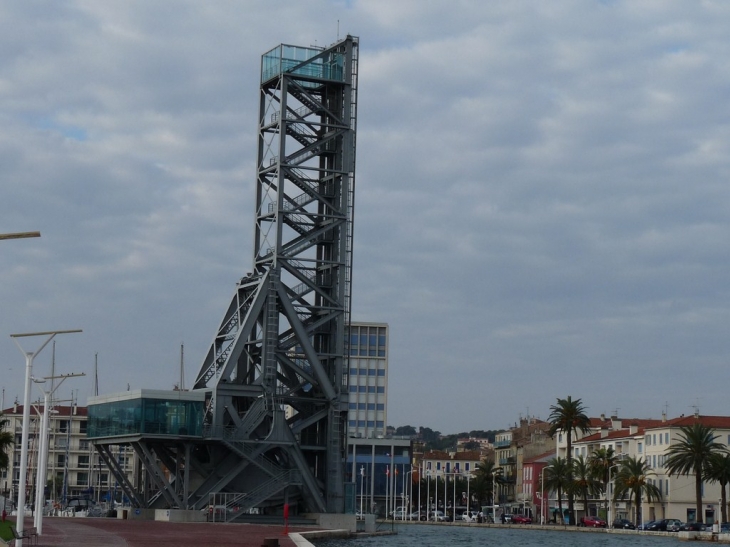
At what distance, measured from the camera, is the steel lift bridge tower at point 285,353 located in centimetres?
7319

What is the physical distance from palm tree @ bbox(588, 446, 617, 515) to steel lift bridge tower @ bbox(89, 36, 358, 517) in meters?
51.8

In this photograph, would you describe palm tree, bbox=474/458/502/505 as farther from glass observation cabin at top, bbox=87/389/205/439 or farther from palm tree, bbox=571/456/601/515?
glass observation cabin at top, bbox=87/389/205/439

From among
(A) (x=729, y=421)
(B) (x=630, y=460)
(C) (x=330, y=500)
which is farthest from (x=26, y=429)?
(A) (x=729, y=421)

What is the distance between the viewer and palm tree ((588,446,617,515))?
124188mm

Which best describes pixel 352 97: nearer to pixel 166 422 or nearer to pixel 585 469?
pixel 166 422

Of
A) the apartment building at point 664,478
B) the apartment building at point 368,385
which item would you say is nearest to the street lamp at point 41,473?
the apartment building at point 664,478

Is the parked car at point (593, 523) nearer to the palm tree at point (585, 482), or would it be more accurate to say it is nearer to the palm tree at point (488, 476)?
the palm tree at point (585, 482)

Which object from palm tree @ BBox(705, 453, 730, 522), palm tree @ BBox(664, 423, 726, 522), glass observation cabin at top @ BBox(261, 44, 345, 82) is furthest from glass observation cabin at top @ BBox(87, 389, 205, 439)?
palm tree @ BBox(705, 453, 730, 522)

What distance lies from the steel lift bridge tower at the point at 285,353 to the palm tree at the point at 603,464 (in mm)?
51826

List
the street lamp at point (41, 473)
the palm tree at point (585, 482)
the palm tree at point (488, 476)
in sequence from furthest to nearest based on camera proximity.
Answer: the palm tree at point (488, 476) → the palm tree at point (585, 482) → the street lamp at point (41, 473)

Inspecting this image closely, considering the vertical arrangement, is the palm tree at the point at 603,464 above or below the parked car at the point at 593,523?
above

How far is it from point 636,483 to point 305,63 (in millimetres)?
55760

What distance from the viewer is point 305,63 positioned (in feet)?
261

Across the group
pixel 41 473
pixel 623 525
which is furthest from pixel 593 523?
pixel 41 473
